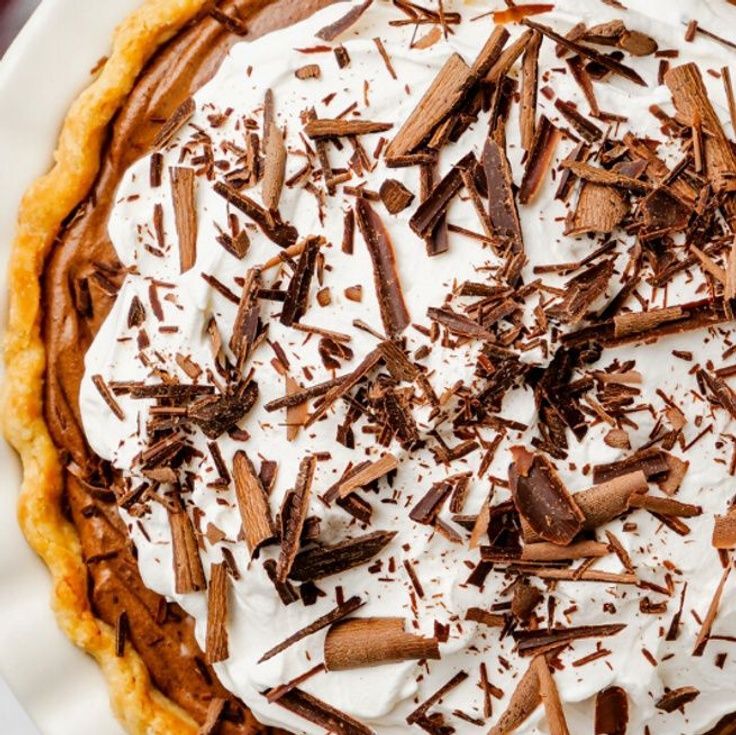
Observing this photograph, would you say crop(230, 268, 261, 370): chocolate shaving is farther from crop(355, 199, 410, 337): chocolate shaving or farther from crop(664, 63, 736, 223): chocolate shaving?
crop(664, 63, 736, 223): chocolate shaving

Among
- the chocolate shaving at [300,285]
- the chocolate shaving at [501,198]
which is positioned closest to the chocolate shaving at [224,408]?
the chocolate shaving at [300,285]

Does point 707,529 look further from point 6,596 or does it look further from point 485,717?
point 6,596

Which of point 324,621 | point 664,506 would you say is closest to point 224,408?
point 324,621

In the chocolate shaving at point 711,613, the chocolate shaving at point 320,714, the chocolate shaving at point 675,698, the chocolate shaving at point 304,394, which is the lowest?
the chocolate shaving at point 675,698

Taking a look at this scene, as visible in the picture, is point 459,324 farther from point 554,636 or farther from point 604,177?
point 554,636

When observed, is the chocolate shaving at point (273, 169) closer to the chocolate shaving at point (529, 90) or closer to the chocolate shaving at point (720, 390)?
the chocolate shaving at point (529, 90)

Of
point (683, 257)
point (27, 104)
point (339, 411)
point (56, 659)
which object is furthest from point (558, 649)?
point (27, 104)

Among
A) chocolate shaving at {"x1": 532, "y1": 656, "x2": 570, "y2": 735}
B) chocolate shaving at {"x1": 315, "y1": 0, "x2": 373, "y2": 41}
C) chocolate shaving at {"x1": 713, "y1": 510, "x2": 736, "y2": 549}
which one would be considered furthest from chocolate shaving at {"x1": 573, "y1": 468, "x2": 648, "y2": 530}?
chocolate shaving at {"x1": 315, "y1": 0, "x2": 373, "y2": 41}
